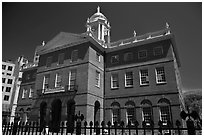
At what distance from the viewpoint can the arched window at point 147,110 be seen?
18781 millimetres

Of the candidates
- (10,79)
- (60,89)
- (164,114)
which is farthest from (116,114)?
(10,79)

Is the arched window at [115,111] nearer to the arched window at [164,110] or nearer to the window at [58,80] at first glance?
the arched window at [164,110]

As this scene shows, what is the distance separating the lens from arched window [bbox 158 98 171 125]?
17797 mm

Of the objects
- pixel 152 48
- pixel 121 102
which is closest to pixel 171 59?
pixel 152 48

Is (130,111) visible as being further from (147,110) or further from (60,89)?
(60,89)

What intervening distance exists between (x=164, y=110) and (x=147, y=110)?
5.94 ft

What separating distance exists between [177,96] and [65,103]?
12210 mm

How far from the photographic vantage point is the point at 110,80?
22.5 meters

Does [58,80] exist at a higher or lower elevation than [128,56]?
lower

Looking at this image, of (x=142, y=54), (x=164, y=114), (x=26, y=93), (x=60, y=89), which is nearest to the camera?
(x=164, y=114)

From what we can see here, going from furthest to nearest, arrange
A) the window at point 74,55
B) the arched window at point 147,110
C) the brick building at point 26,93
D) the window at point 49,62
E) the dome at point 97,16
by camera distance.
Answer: the dome at point 97,16 → the brick building at point 26,93 → the window at point 49,62 → the window at point 74,55 → the arched window at point 147,110

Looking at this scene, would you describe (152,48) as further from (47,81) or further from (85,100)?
(47,81)

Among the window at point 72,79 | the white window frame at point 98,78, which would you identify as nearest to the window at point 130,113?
the white window frame at point 98,78

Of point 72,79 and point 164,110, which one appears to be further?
point 72,79
